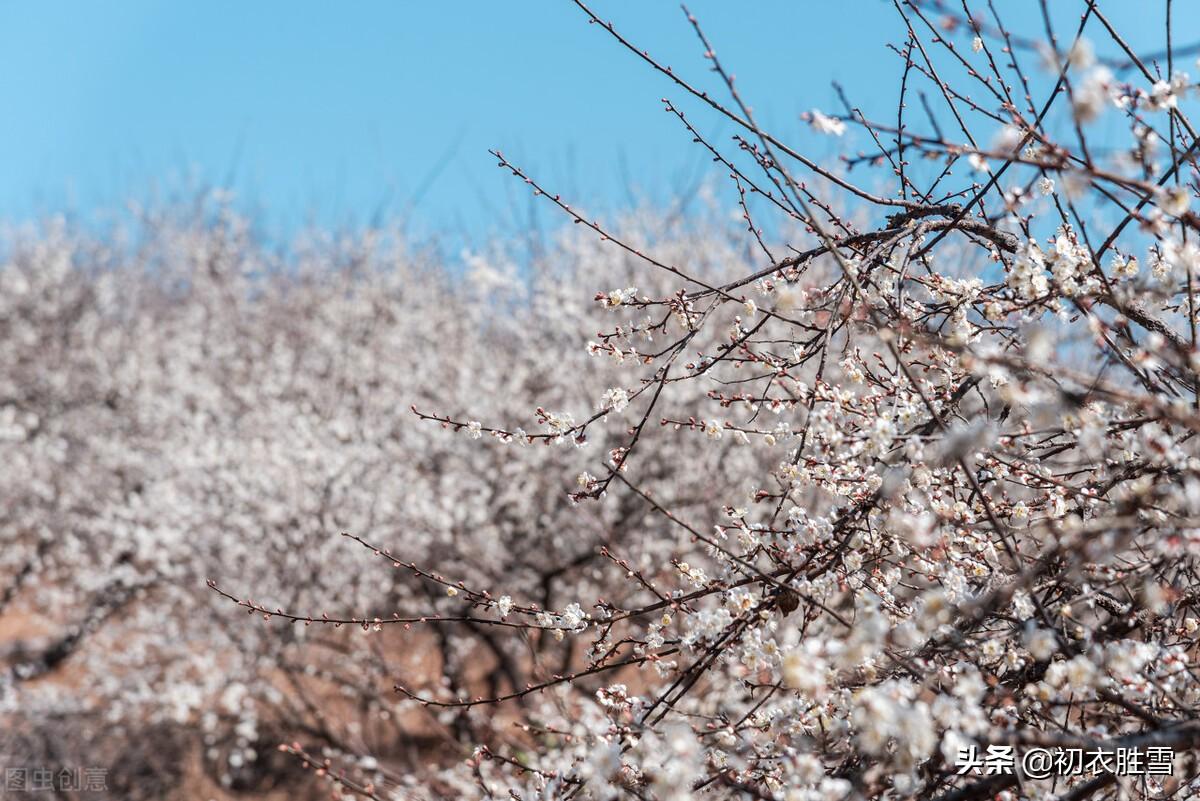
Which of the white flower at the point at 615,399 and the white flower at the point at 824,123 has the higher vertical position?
the white flower at the point at 824,123

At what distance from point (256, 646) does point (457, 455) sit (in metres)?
2.90

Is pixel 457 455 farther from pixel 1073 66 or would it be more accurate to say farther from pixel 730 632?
pixel 1073 66

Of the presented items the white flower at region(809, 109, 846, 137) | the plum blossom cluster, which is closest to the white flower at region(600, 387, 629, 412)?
the plum blossom cluster

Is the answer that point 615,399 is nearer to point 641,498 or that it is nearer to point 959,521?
point 959,521

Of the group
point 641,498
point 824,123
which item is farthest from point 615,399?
point 641,498

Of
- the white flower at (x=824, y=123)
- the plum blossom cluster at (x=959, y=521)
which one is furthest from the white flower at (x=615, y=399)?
the white flower at (x=824, y=123)

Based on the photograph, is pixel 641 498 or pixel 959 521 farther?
pixel 641 498

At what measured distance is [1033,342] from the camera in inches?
63.1

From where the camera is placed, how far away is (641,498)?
757 centimetres

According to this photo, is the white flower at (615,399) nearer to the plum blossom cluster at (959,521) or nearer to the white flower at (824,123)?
the plum blossom cluster at (959,521)

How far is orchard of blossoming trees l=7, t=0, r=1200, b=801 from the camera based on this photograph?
1.97 meters

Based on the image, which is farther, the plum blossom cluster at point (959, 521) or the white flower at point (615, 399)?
the white flower at point (615, 399)

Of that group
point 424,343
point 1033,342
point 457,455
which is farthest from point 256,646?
point 1033,342

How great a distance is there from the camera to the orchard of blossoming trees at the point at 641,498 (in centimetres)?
197
